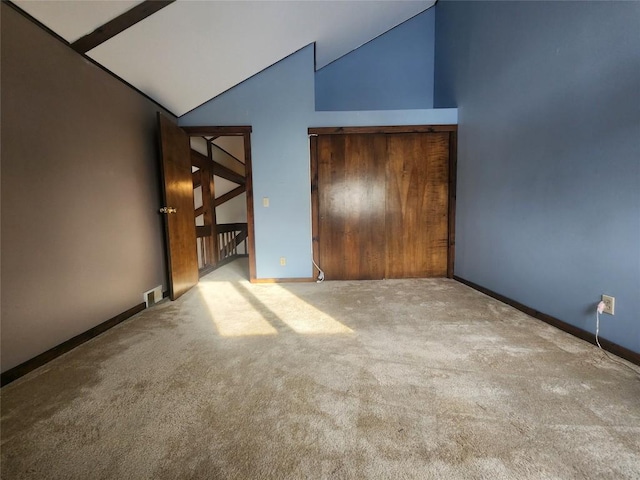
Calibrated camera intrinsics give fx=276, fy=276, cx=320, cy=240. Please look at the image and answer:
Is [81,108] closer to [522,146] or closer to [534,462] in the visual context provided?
[534,462]

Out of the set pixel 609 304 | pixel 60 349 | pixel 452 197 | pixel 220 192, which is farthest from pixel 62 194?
pixel 220 192

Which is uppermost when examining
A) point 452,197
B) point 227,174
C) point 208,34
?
point 208,34

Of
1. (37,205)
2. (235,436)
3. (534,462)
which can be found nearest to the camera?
(534,462)

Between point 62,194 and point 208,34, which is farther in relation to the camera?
point 208,34

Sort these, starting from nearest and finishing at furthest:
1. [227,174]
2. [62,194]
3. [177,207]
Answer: [62,194] < [177,207] < [227,174]

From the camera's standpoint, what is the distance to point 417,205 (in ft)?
11.1

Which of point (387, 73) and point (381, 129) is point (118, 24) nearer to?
point (381, 129)

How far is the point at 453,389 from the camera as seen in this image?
1305mm

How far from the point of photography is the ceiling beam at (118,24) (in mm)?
1802

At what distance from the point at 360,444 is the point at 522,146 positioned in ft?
8.10

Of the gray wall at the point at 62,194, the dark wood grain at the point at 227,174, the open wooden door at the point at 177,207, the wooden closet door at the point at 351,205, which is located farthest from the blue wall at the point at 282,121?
the dark wood grain at the point at 227,174

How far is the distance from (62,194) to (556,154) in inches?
131

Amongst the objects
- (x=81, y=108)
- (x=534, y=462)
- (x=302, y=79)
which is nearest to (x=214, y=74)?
(x=302, y=79)

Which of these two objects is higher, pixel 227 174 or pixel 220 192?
pixel 227 174
